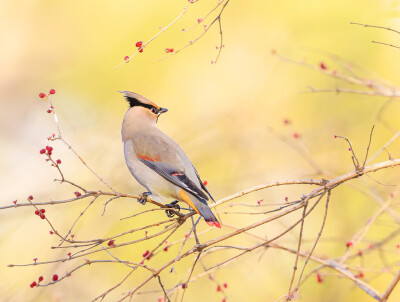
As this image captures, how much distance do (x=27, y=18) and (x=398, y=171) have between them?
5.54m

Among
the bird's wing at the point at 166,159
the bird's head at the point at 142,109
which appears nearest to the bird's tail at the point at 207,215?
the bird's wing at the point at 166,159

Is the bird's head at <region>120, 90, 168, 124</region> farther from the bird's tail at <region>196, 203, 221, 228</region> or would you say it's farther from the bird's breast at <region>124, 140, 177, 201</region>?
the bird's tail at <region>196, 203, 221, 228</region>

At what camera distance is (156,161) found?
3787mm

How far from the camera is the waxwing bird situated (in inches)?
140

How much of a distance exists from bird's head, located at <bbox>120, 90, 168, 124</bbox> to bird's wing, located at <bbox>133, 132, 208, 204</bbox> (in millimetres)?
156

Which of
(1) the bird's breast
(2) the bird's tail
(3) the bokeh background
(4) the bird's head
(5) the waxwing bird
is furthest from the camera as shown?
(3) the bokeh background

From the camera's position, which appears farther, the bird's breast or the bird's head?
the bird's head

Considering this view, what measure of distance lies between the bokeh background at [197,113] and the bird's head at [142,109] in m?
1.79

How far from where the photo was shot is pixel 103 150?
6.15 m

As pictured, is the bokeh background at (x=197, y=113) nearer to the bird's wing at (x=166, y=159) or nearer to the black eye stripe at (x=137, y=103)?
the black eye stripe at (x=137, y=103)

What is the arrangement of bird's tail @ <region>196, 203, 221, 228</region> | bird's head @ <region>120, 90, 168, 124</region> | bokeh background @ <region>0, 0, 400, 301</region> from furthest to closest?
bokeh background @ <region>0, 0, 400, 301</region>, bird's head @ <region>120, 90, 168, 124</region>, bird's tail @ <region>196, 203, 221, 228</region>

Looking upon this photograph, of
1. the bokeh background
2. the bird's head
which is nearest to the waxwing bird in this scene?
the bird's head

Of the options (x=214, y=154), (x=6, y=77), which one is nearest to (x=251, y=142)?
(x=214, y=154)

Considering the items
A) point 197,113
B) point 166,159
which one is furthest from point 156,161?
point 197,113
